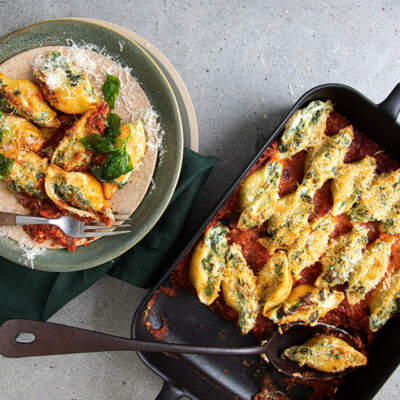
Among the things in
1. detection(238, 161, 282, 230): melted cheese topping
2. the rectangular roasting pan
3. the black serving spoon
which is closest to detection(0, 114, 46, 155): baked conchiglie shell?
the black serving spoon

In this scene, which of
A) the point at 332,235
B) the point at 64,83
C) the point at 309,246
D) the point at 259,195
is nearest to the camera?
the point at 64,83

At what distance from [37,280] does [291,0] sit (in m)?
2.58

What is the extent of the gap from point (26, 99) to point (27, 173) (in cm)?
40

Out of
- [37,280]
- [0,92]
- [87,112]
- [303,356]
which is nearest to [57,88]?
[87,112]

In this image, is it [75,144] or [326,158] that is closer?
[75,144]

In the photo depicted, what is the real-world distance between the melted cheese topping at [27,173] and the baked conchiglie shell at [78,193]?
0.08 m

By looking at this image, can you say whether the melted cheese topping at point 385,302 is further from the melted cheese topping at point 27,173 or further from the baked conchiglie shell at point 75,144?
the melted cheese topping at point 27,173

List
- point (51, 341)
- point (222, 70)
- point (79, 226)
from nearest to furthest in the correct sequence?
point (51, 341)
point (79, 226)
point (222, 70)

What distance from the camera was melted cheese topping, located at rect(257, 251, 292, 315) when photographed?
2.34 metres

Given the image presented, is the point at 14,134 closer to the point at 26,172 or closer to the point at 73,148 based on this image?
the point at 26,172

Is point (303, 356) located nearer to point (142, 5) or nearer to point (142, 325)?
point (142, 325)

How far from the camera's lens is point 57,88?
2.06 metres

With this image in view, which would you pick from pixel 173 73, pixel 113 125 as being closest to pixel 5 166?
pixel 113 125

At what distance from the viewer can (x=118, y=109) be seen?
2.19 m
